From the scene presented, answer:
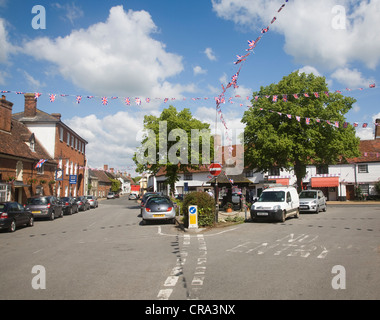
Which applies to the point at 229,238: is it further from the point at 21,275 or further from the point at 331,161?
the point at 331,161

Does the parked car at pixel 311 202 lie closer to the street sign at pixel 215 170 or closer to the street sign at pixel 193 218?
the street sign at pixel 215 170

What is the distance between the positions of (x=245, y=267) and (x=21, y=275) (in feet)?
15.3

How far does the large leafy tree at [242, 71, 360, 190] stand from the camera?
29453 millimetres

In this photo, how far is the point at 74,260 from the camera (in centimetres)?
815

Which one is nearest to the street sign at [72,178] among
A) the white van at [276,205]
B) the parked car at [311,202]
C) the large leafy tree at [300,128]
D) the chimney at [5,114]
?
the chimney at [5,114]

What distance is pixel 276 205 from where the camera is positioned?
16.6 metres

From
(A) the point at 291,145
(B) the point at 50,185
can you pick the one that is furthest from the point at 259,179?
(B) the point at 50,185

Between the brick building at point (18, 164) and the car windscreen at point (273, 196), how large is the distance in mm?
18715

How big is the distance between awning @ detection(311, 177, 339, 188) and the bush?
3258cm

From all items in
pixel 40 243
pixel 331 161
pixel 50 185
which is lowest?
pixel 40 243

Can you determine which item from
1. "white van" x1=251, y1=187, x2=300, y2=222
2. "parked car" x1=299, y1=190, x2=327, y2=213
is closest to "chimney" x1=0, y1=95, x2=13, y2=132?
"white van" x1=251, y1=187, x2=300, y2=222

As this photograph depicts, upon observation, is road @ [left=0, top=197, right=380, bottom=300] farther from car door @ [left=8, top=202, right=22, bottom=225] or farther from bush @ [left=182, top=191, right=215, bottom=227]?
car door @ [left=8, top=202, right=22, bottom=225]

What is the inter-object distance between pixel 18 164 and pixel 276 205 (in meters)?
21.3

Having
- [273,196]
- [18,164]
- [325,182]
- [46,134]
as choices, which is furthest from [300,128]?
[46,134]
